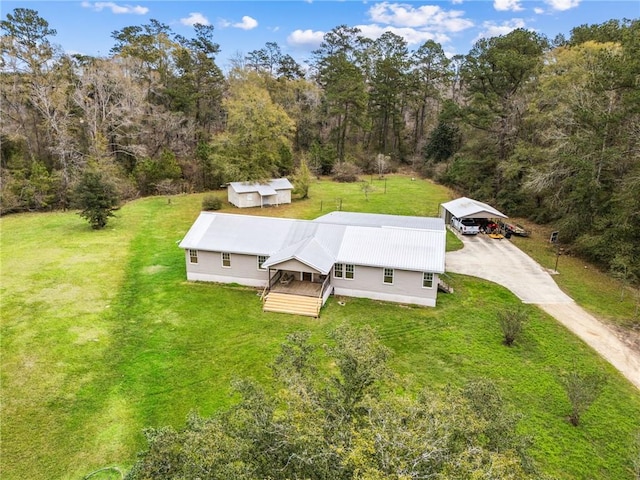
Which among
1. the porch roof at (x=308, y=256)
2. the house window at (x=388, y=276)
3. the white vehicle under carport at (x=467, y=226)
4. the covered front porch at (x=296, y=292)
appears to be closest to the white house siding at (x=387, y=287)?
the house window at (x=388, y=276)

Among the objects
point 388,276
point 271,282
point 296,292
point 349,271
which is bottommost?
point 296,292

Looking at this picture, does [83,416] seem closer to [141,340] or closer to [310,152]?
[141,340]

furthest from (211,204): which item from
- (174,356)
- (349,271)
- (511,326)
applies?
(511,326)

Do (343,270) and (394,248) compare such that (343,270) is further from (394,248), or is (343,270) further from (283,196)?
(283,196)

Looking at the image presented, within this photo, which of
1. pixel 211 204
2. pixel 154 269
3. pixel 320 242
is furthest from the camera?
pixel 211 204

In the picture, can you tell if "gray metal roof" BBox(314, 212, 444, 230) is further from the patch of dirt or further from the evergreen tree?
the evergreen tree
